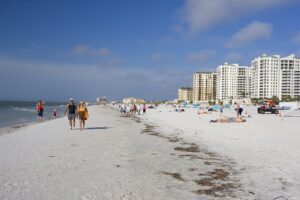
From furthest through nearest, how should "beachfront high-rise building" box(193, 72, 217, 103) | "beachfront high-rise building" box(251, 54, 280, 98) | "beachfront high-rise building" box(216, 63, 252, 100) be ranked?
"beachfront high-rise building" box(193, 72, 217, 103), "beachfront high-rise building" box(216, 63, 252, 100), "beachfront high-rise building" box(251, 54, 280, 98)

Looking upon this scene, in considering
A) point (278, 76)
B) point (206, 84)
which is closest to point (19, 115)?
point (278, 76)

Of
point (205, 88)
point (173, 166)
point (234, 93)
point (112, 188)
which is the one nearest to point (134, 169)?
point (173, 166)

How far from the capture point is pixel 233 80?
173 m

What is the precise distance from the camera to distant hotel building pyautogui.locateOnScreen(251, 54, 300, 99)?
495ft

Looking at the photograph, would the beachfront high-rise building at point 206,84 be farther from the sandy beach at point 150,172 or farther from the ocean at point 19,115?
the sandy beach at point 150,172

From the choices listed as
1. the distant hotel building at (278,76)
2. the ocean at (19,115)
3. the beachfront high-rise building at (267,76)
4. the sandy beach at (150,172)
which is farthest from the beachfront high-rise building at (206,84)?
the sandy beach at (150,172)

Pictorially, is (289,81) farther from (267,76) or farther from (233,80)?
(233,80)

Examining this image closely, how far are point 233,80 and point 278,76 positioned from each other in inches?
1048

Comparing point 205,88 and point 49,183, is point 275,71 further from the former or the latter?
point 49,183

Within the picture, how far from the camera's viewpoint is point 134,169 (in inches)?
299

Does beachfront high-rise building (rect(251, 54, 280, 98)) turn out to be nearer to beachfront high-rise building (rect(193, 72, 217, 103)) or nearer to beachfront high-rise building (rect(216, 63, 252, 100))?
beachfront high-rise building (rect(216, 63, 252, 100))

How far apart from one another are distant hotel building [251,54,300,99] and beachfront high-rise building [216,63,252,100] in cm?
1892

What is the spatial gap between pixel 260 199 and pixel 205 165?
112 inches

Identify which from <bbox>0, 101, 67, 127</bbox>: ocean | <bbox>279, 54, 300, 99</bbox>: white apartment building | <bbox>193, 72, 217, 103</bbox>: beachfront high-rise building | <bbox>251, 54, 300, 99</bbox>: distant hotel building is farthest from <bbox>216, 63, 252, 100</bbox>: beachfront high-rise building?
<bbox>0, 101, 67, 127</bbox>: ocean
